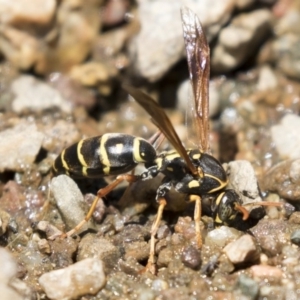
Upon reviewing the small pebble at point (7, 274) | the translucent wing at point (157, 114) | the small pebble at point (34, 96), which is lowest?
the small pebble at point (7, 274)

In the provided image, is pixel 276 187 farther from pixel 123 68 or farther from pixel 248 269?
pixel 123 68

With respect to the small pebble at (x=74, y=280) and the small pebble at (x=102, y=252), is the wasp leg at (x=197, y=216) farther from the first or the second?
the small pebble at (x=74, y=280)

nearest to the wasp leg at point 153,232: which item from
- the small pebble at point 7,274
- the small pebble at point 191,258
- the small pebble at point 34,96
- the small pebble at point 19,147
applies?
the small pebble at point 191,258

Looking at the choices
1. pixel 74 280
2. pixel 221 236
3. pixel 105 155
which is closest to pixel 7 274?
pixel 74 280

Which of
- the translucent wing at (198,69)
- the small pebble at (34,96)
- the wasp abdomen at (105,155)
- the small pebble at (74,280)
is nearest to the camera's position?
the small pebble at (74,280)

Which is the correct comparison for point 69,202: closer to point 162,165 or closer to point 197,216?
point 162,165

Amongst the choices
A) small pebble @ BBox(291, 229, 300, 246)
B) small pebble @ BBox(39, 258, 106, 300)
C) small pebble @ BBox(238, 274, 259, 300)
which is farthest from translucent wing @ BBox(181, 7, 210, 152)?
small pebble @ BBox(39, 258, 106, 300)

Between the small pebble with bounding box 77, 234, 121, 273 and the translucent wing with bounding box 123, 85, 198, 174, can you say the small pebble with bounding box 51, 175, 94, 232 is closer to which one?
the small pebble with bounding box 77, 234, 121, 273
